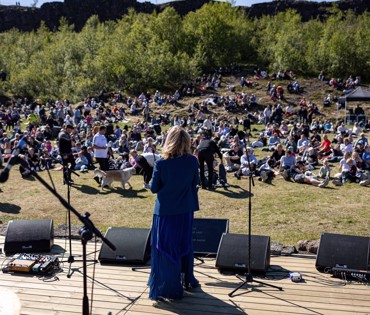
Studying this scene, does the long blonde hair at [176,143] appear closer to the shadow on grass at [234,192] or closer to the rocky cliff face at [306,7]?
the shadow on grass at [234,192]

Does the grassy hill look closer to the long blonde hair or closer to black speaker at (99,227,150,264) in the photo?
black speaker at (99,227,150,264)

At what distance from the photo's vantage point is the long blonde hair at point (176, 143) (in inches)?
209

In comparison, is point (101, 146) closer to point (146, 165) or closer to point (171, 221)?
point (146, 165)

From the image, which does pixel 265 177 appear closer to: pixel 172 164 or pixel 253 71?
pixel 172 164

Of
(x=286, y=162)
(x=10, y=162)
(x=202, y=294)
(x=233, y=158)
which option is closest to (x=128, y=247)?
(x=202, y=294)

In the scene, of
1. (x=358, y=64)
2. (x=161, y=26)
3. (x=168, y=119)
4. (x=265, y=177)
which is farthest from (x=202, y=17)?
(x=265, y=177)

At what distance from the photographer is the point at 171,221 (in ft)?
17.9

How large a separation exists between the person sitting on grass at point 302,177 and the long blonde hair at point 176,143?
29.1 ft

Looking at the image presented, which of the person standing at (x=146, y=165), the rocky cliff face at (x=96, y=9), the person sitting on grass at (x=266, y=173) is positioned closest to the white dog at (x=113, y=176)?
the person standing at (x=146, y=165)

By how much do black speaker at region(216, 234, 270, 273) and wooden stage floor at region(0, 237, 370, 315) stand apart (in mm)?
139

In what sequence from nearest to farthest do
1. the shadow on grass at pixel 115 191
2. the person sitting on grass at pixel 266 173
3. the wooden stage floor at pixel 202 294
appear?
the wooden stage floor at pixel 202 294, the shadow on grass at pixel 115 191, the person sitting on grass at pixel 266 173

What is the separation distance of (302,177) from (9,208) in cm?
750

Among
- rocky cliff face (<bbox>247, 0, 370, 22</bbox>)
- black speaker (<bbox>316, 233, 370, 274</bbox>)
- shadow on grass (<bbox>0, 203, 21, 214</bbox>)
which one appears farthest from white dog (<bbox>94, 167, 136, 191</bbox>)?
rocky cliff face (<bbox>247, 0, 370, 22</bbox>)

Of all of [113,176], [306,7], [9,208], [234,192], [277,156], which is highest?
[306,7]
